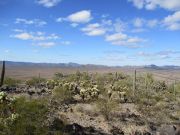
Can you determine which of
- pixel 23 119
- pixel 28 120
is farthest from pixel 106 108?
pixel 23 119

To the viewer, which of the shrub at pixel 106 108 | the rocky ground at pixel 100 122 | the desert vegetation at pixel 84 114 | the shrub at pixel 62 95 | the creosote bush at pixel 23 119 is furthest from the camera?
the shrub at pixel 62 95

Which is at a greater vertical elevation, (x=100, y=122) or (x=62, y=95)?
(x=62, y=95)

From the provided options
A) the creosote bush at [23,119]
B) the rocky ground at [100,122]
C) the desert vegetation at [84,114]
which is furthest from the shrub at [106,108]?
the creosote bush at [23,119]

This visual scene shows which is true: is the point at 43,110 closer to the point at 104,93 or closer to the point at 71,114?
the point at 71,114

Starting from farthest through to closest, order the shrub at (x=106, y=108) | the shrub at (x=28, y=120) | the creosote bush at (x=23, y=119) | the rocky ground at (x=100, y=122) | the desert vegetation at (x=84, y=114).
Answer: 1. the shrub at (x=106, y=108)
2. the rocky ground at (x=100, y=122)
3. the desert vegetation at (x=84, y=114)
4. the shrub at (x=28, y=120)
5. the creosote bush at (x=23, y=119)

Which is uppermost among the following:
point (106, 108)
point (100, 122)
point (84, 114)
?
point (106, 108)

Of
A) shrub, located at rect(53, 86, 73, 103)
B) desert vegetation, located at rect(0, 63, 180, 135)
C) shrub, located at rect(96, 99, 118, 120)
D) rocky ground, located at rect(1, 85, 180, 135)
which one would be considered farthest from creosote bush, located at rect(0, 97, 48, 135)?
shrub, located at rect(53, 86, 73, 103)

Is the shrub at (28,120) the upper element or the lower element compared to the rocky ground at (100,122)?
upper

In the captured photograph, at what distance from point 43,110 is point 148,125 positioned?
723 centimetres

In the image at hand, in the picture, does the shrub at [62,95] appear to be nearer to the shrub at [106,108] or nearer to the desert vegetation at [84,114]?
the desert vegetation at [84,114]

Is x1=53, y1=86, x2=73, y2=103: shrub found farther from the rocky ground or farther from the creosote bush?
the creosote bush

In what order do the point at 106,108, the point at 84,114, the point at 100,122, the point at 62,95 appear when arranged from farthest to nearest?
1. the point at 62,95
2. the point at 84,114
3. the point at 106,108
4. the point at 100,122

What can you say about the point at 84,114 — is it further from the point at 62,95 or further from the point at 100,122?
the point at 62,95

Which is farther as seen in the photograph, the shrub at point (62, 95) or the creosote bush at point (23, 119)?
the shrub at point (62, 95)
